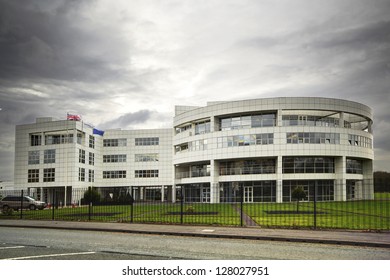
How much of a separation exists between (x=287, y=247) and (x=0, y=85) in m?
32.7

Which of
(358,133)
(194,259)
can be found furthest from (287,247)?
(358,133)

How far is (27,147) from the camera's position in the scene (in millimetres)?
70750

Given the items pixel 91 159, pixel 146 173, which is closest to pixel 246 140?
pixel 146 173

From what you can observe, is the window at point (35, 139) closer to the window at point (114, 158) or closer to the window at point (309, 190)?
the window at point (114, 158)

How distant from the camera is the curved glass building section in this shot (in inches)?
2303

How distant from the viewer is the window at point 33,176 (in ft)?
229

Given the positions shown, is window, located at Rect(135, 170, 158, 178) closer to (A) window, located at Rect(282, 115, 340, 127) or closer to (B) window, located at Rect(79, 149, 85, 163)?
(B) window, located at Rect(79, 149, 85, 163)

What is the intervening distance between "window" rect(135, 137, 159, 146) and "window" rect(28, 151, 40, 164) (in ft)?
66.7

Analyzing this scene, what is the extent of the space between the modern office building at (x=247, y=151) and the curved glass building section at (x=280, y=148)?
154 millimetres

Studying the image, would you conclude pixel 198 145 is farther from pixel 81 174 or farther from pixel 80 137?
pixel 81 174

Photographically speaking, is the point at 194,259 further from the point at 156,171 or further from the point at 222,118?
the point at 156,171

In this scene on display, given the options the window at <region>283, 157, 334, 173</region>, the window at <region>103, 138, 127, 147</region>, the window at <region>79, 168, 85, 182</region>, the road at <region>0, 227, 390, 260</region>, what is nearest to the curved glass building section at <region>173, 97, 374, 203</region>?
the window at <region>283, 157, 334, 173</region>

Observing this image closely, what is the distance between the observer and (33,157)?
230ft

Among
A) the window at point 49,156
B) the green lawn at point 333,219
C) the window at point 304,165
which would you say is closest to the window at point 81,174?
the window at point 49,156
